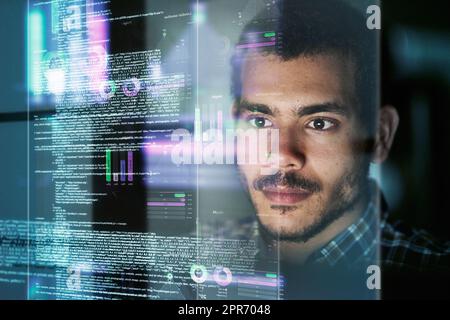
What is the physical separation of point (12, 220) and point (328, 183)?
0.88 meters

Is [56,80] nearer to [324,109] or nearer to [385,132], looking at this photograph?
[324,109]

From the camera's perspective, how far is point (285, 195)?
1.08 meters

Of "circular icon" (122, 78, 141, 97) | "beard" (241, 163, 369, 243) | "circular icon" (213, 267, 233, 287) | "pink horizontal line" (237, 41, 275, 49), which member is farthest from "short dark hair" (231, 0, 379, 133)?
"circular icon" (213, 267, 233, 287)

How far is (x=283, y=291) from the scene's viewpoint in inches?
43.0

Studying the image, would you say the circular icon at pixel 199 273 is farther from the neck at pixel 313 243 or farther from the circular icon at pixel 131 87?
the circular icon at pixel 131 87

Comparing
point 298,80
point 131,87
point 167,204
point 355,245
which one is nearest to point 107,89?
point 131,87

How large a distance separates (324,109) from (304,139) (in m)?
0.08

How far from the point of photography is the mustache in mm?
1061

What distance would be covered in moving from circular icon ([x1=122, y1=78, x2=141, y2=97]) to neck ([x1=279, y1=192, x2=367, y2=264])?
51 centimetres

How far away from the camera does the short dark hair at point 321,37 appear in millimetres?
1007

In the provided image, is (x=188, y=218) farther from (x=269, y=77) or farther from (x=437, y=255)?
(x=437, y=255)

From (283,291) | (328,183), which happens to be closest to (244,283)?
(283,291)

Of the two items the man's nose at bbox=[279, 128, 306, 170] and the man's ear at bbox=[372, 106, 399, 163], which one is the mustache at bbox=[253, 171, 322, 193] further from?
the man's ear at bbox=[372, 106, 399, 163]

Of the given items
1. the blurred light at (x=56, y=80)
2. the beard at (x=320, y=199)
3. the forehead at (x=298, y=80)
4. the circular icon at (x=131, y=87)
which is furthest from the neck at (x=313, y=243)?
the blurred light at (x=56, y=80)
